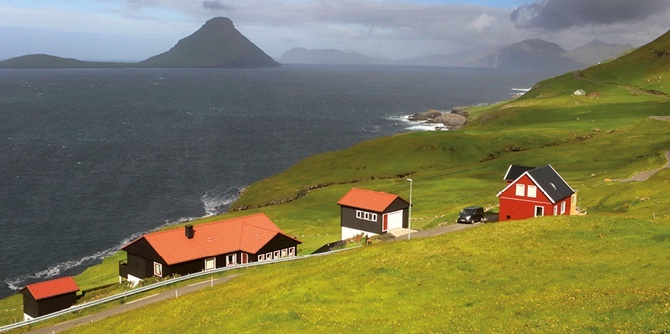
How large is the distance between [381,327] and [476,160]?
397 feet

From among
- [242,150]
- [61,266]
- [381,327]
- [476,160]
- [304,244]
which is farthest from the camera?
[242,150]

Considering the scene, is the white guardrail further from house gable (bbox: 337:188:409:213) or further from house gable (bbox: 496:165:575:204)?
house gable (bbox: 496:165:575:204)

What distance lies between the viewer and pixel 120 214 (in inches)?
4695

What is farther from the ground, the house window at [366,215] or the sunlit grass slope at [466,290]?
the sunlit grass slope at [466,290]

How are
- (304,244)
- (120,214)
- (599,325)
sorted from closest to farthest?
(599,325)
(304,244)
(120,214)

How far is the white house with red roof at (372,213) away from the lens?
76188mm

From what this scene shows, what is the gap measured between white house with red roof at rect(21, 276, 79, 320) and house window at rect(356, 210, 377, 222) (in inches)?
1390

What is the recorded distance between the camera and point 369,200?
7825cm

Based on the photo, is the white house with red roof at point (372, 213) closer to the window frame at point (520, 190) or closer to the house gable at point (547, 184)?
the house gable at point (547, 184)

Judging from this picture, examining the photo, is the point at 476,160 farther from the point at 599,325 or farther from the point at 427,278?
the point at 599,325

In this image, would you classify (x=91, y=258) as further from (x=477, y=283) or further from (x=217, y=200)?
(x=477, y=283)

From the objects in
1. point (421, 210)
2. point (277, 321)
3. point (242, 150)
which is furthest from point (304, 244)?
point (242, 150)

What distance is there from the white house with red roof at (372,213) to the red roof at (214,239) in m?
10.8

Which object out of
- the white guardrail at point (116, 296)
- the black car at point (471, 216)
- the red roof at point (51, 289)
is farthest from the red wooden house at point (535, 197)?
the red roof at point (51, 289)
